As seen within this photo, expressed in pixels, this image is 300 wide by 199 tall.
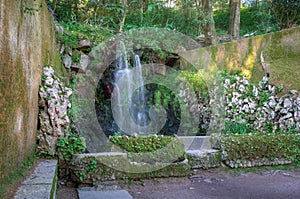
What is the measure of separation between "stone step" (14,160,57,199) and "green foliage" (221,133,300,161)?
8.53 feet

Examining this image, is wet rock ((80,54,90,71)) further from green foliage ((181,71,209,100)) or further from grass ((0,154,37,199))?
grass ((0,154,37,199))

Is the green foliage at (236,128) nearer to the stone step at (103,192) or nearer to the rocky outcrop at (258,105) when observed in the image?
the rocky outcrop at (258,105)

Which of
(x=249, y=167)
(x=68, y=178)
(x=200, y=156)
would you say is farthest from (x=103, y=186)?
(x=249, y=167)

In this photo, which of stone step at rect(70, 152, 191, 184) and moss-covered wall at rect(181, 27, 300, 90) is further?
moss-covered wall at rect(181, 27, 300, 90)

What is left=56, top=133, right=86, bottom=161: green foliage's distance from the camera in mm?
3541

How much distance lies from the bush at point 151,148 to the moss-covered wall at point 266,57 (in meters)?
2.60

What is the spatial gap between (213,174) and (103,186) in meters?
1.63

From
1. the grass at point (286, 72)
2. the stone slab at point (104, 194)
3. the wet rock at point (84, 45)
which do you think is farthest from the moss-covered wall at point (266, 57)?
the stone slab at point (104, 194)

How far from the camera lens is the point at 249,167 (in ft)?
13.9

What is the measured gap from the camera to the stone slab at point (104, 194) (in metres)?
3.15

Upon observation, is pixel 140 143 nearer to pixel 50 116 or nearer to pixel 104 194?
pixel 104 194

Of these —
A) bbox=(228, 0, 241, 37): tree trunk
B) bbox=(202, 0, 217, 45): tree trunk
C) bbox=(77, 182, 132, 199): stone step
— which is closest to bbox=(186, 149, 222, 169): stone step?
bbox=(77, 182, 132, 199): stone step

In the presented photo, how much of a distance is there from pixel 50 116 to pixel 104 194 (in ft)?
3.93

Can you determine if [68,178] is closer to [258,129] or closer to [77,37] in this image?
[77,37]
